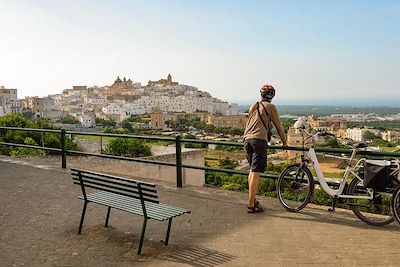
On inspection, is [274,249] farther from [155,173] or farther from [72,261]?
[155,173]

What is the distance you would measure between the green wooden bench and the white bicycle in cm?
208

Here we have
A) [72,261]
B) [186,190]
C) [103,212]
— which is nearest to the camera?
[72,261]

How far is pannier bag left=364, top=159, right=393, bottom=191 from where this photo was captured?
16.8 feet

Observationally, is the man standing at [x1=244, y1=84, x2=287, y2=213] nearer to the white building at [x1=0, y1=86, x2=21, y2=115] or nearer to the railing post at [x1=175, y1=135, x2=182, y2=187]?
the railing post at [x1=175, y1=135, x2=182, y2=187]

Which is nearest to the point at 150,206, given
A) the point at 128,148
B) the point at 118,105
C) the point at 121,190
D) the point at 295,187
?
the point at 121,190

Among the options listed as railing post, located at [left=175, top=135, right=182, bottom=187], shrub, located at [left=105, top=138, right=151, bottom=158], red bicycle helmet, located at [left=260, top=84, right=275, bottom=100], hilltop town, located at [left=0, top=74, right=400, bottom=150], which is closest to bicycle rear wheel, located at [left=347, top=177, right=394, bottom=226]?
red bicycle helmet, located at [left=260, top=84, right=275, bottom=100]

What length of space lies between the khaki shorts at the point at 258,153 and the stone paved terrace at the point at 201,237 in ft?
2.27

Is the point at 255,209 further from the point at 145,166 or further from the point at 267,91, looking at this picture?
the point at 145,166

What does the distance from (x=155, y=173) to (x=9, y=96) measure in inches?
5449

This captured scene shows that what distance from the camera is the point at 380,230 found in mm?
5230

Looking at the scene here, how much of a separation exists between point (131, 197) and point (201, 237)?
993 mm

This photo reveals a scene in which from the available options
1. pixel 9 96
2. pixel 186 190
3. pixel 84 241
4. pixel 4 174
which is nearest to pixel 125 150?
pixel 4 174

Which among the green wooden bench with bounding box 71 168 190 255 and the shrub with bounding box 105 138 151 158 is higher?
the green wooden bench with bounding box 71 168 190 255

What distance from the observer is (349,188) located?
559cm
